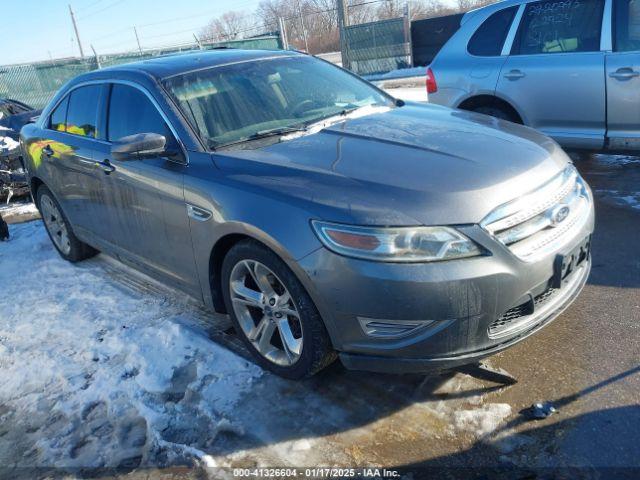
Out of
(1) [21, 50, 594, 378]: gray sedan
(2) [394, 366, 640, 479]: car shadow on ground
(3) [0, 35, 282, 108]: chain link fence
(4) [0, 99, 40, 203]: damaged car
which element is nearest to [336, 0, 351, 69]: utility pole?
(3) [0, 35, 282, 108]: chain link fence

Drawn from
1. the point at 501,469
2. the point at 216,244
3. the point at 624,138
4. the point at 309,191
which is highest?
the point at 309,191

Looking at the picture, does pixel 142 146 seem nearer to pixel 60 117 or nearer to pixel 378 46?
pixel 60 117

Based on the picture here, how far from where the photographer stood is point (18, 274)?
194 inches

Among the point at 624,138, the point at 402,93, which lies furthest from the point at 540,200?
the point at 402,93

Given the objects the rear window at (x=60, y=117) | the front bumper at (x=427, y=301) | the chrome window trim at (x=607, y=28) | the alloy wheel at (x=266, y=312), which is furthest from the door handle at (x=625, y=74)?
the rear window at (x=60, y=117)

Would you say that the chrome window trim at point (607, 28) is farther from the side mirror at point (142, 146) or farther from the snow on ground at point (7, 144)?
the snow on ground at point (7, 144)

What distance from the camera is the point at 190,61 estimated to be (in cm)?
375

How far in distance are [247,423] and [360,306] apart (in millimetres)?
866

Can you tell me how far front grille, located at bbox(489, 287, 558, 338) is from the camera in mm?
2461

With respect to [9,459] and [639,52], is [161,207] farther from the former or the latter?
[639,52]

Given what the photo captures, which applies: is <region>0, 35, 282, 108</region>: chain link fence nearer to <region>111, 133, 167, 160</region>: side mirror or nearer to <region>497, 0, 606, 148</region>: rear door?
<region>497, 0, 606, 148</region>: rear door

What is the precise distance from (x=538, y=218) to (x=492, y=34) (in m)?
3.95

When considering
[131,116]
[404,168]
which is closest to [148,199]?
[131,116]

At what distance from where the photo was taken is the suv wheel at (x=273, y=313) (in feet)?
8.65
